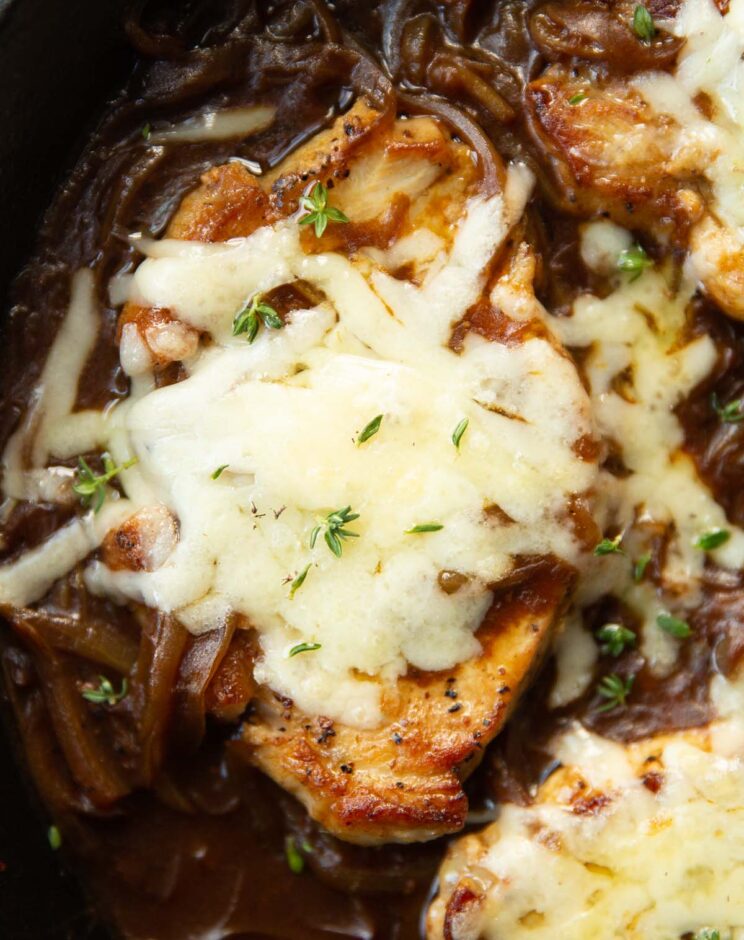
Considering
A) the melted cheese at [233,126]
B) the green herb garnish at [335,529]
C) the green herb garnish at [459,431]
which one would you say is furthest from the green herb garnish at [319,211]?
the green herb garnish at [335,529]

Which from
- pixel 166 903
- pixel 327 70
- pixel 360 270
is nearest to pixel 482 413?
pixel 360 270

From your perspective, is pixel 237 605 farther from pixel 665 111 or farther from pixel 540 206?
pixel 665 111

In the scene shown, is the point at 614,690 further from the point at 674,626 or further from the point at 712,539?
the point at 712,539

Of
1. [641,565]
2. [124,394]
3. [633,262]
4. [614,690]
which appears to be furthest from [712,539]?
[124,394]

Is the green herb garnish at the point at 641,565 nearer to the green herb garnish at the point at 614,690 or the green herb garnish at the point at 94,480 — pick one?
the green herb garnish at the point at 614,690

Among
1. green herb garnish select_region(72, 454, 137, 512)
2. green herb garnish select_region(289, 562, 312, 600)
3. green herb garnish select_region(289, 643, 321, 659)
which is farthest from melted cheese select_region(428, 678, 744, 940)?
green herb garnish select_region(72, 454, 137, 512)
